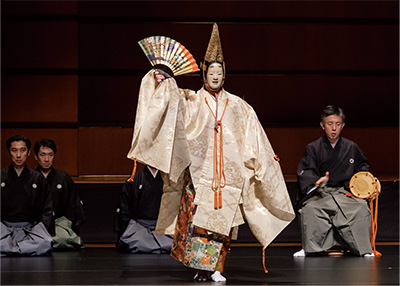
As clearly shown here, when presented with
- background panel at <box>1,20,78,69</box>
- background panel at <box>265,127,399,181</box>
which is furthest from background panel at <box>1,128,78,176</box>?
background panel at <box>265,127,399,181</box>

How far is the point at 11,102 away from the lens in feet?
23.8

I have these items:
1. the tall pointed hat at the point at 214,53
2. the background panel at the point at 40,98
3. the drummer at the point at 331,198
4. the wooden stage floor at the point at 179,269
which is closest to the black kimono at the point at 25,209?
the wooden stage floor at the point at 179,269

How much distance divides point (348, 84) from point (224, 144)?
3.56 metres

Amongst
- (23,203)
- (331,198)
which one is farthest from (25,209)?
(331,198)

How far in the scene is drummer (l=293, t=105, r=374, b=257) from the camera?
5766mm

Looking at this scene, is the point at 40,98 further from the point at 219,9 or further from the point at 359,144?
the point at 359,144

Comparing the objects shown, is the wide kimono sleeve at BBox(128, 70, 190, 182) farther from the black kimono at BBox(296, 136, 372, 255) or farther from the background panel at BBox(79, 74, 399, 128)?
the background panel at BBox(79, 74, 399, 128)

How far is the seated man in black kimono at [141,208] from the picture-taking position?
5984mm

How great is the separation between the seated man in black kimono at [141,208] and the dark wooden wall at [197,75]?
117 centimetres

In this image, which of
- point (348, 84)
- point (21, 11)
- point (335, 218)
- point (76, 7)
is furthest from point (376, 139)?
point (21, 11)

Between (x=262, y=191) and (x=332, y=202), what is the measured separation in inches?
61.3

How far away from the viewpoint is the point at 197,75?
7383 millimetres

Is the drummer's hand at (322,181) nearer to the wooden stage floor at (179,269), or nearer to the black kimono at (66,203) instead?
the wooden stage floor at (179,269)

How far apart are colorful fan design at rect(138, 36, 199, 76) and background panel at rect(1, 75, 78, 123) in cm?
309
